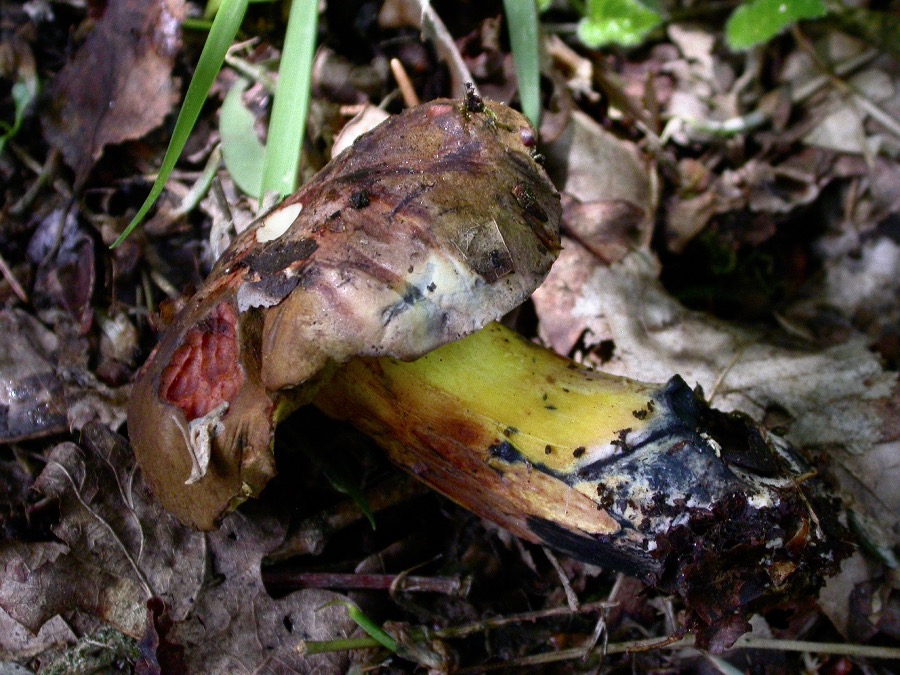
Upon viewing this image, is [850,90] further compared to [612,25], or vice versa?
[850,90]

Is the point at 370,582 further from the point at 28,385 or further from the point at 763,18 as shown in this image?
the point at 763,18

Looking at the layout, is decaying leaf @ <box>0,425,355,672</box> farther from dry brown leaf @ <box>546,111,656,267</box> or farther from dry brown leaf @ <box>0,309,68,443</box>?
dry brown leaf @ <box>546,111,656,267</box>

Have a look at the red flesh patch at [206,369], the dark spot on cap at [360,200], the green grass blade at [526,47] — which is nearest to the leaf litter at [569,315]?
the green grass blade at [526,47]

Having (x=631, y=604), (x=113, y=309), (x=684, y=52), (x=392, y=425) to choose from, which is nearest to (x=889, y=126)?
(x=684, y=52)

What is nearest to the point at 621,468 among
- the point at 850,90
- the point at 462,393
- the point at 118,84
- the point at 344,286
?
the point at 462,393

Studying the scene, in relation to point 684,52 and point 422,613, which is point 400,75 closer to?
point 684,52
